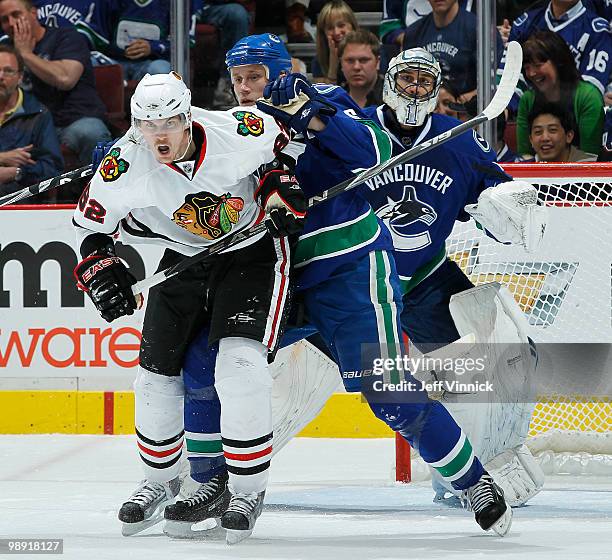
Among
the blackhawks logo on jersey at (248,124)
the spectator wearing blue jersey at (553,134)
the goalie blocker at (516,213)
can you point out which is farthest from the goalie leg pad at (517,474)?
the spectator wearing blue jersey at (553,134)

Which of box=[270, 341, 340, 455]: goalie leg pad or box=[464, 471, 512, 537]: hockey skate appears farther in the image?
box=[270, 341, 340, 455]: goalie leg pad

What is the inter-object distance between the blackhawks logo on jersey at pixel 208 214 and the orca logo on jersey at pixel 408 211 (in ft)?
2.40

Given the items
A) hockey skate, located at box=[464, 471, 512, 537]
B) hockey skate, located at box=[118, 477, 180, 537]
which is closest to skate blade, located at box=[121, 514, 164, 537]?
hockey skate, located at box=[118, 477, 180, 537]

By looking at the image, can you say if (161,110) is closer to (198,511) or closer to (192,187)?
(192,187)

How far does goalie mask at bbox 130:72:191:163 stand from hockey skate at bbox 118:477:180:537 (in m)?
0.71

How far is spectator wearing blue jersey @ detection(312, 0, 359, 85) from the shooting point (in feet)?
16.2

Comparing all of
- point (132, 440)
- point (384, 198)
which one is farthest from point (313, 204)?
point (132, 440)

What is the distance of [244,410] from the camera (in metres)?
2.43

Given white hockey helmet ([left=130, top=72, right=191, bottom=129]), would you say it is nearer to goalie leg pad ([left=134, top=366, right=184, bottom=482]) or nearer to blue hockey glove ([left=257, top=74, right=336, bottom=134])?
blue hockey glove ([left=257, top=74, right=336, bottom=134])

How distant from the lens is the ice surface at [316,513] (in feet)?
8.03

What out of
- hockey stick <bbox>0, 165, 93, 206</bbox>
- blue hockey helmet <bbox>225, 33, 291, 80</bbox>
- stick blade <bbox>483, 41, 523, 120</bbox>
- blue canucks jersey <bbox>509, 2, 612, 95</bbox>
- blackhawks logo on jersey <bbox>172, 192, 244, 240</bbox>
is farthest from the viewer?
blue canucks jersey <bbox>509, 2, 612, 95</bbox>

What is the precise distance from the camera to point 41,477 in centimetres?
350

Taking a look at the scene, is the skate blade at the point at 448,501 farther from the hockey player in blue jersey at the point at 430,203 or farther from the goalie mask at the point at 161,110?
the goalie mask at the point at 161,110

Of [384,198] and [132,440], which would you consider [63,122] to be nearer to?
[132,440]
